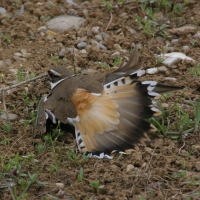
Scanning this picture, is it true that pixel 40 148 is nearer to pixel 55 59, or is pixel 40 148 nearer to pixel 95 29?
pixel 55 59

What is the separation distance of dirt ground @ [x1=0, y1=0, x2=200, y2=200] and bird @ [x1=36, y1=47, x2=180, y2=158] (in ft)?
0.44

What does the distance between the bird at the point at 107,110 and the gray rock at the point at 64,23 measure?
192 cm

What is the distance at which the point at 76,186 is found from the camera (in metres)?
4.23

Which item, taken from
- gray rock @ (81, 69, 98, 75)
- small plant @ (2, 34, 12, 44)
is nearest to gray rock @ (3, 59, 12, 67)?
small plant @ (2, 34, 12, 44)

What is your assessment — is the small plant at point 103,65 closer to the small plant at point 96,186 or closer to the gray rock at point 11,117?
the gray rock at point 11,117

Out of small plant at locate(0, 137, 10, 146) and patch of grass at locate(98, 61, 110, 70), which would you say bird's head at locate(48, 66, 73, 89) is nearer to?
patch of grass at locate(98, 61, 110, 70)

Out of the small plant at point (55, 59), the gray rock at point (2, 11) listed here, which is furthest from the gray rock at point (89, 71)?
the gray rock at point (2, 11)

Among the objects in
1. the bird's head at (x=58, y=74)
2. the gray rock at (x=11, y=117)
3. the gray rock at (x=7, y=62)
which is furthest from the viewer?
the gray rock at (x=7, y=62)

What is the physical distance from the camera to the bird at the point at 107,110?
456cm

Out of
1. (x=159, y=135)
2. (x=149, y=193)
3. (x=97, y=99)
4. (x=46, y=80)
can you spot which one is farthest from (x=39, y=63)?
(x=149, y=193)

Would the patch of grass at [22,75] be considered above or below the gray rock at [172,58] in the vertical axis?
above

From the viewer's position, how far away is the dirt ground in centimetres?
423

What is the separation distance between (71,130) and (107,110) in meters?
0.50

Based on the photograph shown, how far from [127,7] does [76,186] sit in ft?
11.7
